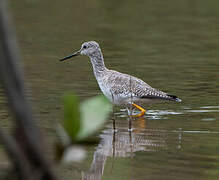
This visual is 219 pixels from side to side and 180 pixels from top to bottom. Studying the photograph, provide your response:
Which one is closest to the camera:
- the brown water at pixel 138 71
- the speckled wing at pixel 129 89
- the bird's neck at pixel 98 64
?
the brown water at pixel 138 71

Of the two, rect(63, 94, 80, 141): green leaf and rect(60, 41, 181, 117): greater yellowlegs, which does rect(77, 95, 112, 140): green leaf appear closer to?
rect(63, 94, 80, 141): green leaf

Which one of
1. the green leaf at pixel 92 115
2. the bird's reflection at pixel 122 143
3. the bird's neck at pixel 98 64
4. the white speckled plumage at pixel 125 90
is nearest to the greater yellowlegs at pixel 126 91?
the white speckled plumage at pixel 125 90

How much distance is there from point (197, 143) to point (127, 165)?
1.26 meters

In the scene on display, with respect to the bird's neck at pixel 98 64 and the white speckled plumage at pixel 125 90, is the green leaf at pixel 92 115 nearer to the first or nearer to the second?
the white speckled plumage at pixel 125 90

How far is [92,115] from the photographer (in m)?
2.05

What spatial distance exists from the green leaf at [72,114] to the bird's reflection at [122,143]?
310 centimetres

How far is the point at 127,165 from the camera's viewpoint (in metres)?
5.46

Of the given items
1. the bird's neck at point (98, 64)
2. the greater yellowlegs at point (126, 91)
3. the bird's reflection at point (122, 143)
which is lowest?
the bird's reflection at point (122, 143)

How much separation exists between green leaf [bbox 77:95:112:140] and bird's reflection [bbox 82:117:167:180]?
303 centimetres

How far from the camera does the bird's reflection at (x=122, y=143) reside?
18.1 feet

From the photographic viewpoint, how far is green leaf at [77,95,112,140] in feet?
6.52

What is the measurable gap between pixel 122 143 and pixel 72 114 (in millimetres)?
4585

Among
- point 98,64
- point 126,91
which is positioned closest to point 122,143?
point 126,91

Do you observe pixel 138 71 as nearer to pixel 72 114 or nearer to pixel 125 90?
pixel 125 90
